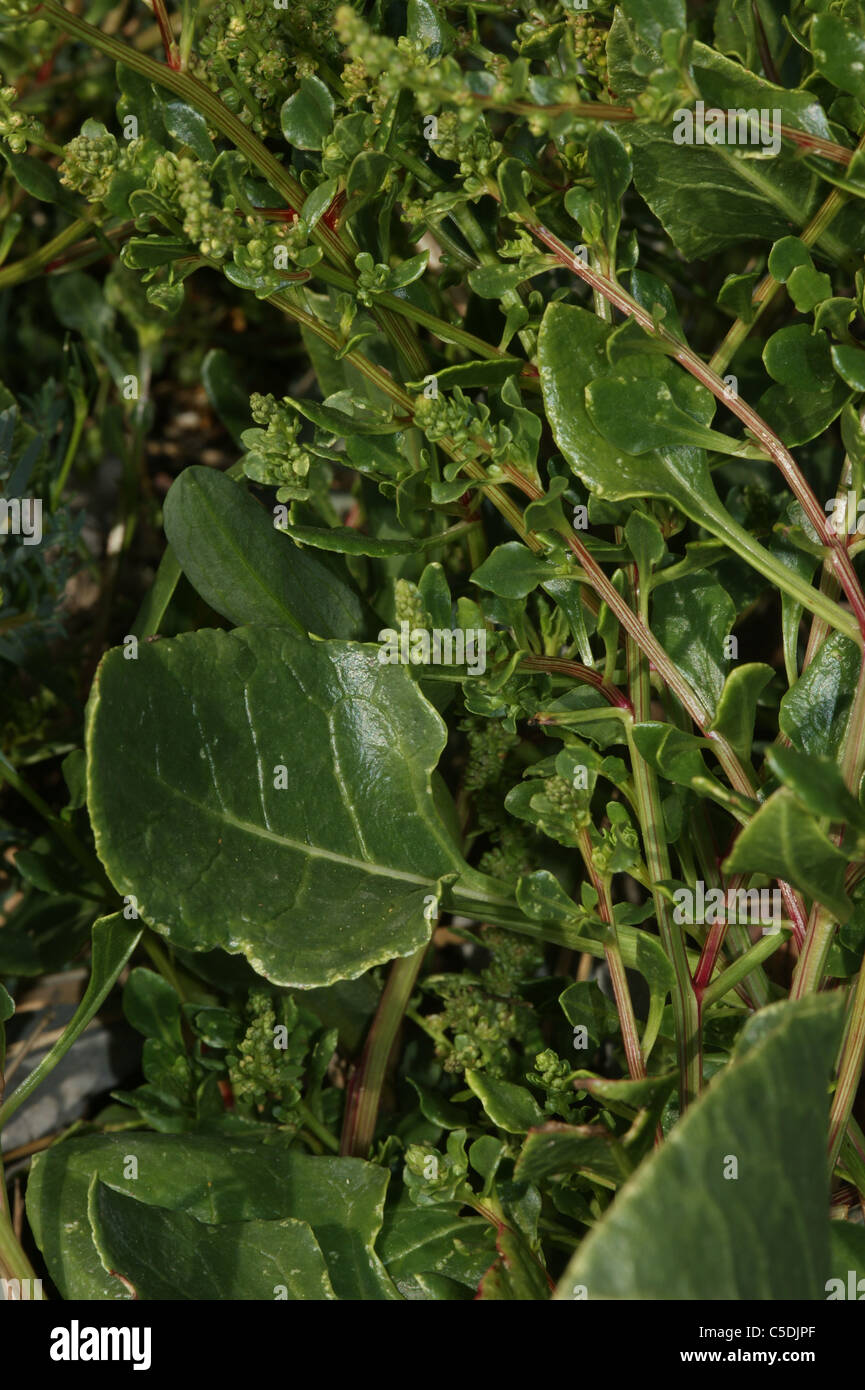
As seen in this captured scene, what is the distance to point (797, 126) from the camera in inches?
26.4

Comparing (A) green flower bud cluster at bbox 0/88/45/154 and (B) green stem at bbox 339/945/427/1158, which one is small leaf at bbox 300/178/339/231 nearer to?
(A) green flower bud cluster at bbox 0/88/45/154

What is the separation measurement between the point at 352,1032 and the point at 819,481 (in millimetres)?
571

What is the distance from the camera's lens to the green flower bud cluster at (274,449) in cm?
76

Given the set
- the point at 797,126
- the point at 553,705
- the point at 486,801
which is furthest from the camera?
the point at 486,801

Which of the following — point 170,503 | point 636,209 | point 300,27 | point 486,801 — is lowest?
point 486,801

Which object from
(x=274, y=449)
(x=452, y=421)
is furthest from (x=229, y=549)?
(x=452, y=421)

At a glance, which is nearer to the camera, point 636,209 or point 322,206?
point 322,206

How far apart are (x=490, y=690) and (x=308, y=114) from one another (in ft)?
1.11

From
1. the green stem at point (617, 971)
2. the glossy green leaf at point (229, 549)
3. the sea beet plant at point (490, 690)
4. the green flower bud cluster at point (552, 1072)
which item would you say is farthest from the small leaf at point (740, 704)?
the glossy green leaf at point (229, 549)

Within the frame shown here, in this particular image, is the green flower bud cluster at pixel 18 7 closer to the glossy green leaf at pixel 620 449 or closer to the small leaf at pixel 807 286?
the glossy green leaf at pixel 620 449

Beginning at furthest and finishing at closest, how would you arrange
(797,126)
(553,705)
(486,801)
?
(486,801) → (553,705) → (797,126)

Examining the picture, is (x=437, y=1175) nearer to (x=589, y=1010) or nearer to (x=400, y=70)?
(x=589, y=1010)
